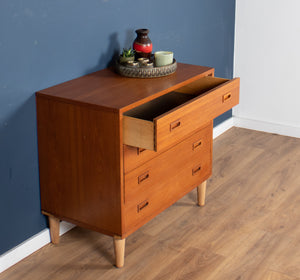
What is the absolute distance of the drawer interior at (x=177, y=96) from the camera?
2.41 metres

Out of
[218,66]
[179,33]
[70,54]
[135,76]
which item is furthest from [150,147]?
[218,66]

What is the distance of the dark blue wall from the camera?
6.69ft

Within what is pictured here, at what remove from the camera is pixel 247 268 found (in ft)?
7.27

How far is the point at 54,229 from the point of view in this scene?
7.75 ft

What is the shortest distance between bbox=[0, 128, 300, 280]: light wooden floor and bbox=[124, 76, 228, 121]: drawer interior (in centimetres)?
55

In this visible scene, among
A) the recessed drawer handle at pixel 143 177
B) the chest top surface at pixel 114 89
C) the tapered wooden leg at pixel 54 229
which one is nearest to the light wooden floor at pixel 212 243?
the tapered wooden leg at pixel 54 229

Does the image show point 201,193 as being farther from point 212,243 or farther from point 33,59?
point 33,59

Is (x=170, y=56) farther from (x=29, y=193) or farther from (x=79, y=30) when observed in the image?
(x=29, y=193)

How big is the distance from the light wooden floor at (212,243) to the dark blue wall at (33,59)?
0.66 ft

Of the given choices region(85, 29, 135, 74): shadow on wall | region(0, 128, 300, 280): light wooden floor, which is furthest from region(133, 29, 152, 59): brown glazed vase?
region(0, 128, 300, 280): light wooden floor

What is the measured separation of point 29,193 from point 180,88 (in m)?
0.83

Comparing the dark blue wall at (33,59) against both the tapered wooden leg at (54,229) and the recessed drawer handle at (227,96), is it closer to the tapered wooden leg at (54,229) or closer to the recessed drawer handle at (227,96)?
the tapered wooden leg at (54,229)

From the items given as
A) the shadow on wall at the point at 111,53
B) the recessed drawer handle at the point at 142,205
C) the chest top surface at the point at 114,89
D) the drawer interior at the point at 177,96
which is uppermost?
the shadow on wall at the point at 111,53

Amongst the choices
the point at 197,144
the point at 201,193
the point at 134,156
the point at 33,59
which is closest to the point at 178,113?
the point at 134,156
